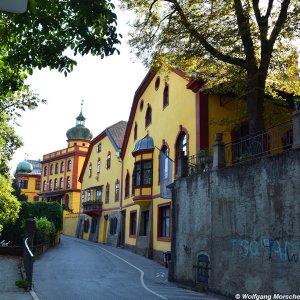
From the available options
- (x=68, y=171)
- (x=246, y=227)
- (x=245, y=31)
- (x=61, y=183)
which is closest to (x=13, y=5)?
(x=246, y=227)

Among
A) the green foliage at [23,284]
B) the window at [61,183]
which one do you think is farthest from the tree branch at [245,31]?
the window at [61,183]

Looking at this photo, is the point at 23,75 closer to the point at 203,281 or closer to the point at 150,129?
the point at 203,281

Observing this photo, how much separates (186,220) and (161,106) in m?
12.4

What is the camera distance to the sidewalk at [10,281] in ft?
39.7

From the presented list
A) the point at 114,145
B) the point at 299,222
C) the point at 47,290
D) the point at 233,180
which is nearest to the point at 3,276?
the point at 47,290

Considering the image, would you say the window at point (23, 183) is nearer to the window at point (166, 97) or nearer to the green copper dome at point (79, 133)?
the green copper dome at point (79, 133)

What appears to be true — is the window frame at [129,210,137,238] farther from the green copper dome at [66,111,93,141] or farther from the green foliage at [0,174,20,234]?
the green copper dome at [66,111,93,141]

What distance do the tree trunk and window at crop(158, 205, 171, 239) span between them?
11.1 m

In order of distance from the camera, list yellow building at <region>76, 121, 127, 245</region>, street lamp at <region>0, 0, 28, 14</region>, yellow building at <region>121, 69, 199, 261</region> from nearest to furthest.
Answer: street lamp at <region>0, 0, 28, 14</region> → yellow building at <region>121, 69, 199, 261</region> → yellow building at <region>76, 121, 127, 245</region>

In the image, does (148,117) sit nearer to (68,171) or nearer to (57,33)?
(57,33)

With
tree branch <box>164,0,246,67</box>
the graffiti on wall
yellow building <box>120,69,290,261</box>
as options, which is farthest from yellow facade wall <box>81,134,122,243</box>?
the graffiti on wall

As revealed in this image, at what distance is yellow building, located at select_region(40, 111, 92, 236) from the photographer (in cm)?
6412

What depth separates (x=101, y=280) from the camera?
662 inches

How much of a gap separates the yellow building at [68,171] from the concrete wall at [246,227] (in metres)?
42.7
